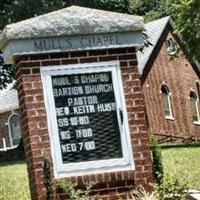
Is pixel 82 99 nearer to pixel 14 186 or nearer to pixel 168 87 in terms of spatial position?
pixel 14 186

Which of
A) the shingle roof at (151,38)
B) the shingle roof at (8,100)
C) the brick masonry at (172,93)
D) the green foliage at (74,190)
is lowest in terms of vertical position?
the green foliage at (74,190)

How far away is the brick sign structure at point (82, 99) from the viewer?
8.84m

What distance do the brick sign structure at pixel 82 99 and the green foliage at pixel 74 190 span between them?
0.17 m

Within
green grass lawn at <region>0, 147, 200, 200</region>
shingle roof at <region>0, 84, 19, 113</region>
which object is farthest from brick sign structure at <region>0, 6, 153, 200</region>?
shingle roof at <region>0, 84, 19, 113</region>

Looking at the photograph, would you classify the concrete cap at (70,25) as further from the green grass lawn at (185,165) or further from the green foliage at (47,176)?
the green grass lawn at (185,165)

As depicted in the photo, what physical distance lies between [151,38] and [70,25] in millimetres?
31234

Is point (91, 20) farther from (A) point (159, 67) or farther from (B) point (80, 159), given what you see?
(A) point (159, 67)

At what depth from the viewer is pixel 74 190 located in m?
8.34

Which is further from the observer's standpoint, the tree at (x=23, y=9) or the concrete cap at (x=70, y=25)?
the tree at (x=23, y=9)

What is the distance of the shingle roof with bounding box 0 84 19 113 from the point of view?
156ft

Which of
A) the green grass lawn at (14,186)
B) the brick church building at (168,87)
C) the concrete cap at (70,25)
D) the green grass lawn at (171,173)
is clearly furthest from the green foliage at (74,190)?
the brick church building at (168,87)

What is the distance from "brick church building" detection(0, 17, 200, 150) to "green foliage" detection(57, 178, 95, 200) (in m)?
28.3

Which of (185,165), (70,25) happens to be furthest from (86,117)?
(185,165)

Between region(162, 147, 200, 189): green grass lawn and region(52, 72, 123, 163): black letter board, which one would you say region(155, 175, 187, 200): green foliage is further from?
region(162, 147, 200, 189): green grass lawn
